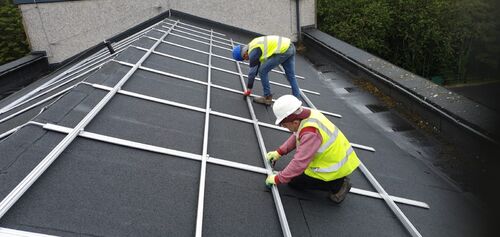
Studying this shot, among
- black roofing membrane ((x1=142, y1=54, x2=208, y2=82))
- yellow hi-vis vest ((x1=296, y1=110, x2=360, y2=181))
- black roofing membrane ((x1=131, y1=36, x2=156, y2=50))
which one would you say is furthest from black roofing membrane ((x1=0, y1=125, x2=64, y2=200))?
black roofing membrane ((x1=131, y1=36, x2=156, y2=50))

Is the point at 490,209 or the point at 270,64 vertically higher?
the point at 490,209

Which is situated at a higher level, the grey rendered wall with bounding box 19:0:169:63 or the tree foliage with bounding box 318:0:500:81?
the grey rendered wall with bounding box 19:0:169:63

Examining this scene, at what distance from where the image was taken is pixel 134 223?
269cm

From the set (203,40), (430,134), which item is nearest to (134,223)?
(430,134)

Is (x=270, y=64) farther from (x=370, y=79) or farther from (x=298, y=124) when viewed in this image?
(x=370, y=79)

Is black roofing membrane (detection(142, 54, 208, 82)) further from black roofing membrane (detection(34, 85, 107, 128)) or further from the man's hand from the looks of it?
the man's hand

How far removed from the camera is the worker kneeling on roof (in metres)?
3.42

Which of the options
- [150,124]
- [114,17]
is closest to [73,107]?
[150,124]

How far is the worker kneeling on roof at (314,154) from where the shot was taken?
3.42m

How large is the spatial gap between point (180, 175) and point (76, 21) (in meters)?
13.6

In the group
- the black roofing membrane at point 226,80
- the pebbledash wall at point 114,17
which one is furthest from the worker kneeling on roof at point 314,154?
A: the pebbledash wall at point 114,17

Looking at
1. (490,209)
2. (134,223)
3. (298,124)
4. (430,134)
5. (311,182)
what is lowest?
(430,134)

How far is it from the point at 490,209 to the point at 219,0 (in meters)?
14.9

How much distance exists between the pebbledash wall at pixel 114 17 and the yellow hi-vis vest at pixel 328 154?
41.8 feet
